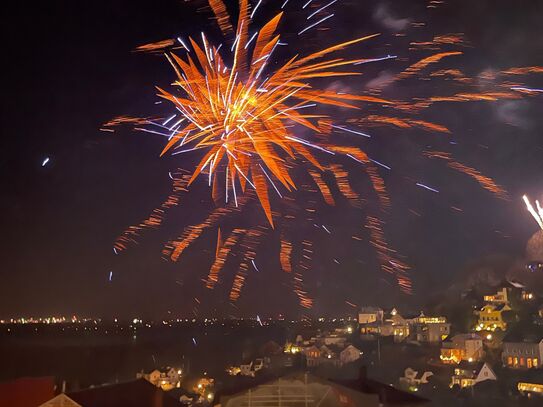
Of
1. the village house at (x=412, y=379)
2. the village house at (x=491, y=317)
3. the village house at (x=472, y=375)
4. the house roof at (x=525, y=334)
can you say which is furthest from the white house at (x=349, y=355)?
the village house at (x=472, y=375)

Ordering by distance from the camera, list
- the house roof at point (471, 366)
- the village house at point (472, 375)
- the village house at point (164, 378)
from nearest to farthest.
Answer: the village house at point (472, 375) → the house roof at point (471, 366) → the village house at point (164, 378)

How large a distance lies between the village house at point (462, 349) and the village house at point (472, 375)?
3.66 meters

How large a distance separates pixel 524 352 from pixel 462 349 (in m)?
5.26

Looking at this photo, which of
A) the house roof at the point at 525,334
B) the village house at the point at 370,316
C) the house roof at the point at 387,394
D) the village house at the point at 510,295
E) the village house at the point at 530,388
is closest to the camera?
the house roof at the point at 387,394

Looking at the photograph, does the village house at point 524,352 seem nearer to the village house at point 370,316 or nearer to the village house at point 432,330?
the village house at point 432,330

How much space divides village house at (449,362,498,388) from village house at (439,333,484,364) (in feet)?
12.0

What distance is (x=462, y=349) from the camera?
122 feet

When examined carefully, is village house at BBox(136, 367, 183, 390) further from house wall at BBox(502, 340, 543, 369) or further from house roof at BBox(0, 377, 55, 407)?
house roof at BBox(0, 377, 55, 407)

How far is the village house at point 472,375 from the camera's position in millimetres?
30248

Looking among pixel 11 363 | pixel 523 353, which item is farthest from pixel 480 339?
pixel 11 363

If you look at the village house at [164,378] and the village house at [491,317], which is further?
the village house at [164,378]

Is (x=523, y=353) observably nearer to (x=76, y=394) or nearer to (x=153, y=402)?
(x=153, y=402)

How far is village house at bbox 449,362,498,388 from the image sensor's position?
3025 centimetres

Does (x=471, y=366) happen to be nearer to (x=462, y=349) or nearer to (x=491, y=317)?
(x=462, y=349)
